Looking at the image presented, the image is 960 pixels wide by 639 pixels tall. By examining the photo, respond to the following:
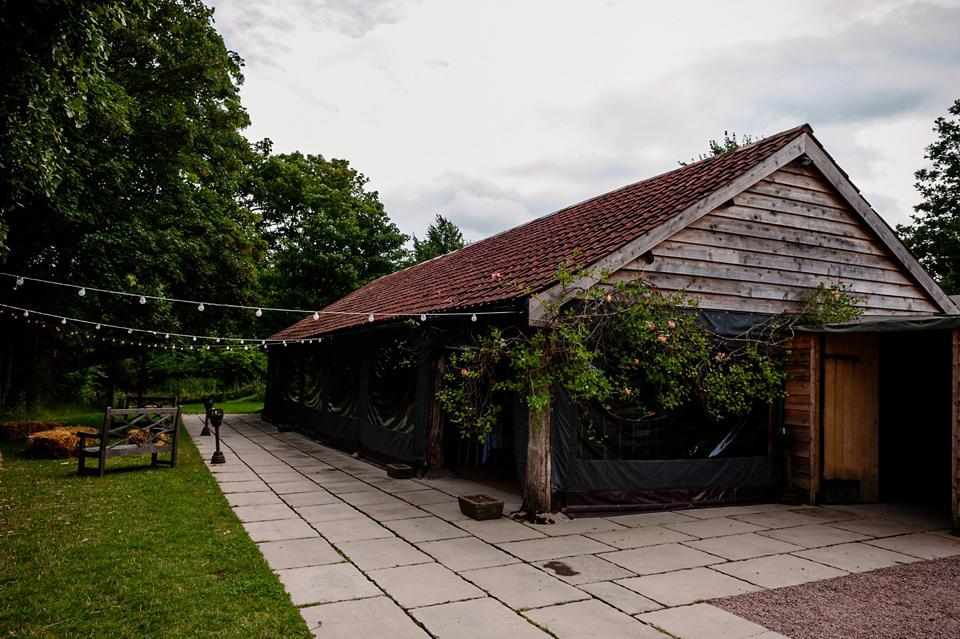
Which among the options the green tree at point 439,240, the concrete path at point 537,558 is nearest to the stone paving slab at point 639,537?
the concrete path at point 537,558

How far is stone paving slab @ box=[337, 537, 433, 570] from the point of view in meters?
4.87

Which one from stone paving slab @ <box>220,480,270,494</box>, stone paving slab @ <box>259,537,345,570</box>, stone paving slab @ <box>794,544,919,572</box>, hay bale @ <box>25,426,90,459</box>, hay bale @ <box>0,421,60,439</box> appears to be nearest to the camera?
stone paving slab @ <box>259,537,345,570</box>

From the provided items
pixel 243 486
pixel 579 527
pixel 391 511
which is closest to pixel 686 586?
pixel 579 527

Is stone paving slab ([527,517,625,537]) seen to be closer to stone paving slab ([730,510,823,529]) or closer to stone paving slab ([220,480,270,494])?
stone paving slab ([730,510,823,529])

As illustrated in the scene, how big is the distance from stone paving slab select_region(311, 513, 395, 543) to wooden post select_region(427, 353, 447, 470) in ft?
8.59

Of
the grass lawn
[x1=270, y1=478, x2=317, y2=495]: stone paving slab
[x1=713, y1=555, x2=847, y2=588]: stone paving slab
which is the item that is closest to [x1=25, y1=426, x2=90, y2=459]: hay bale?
the grass lawn

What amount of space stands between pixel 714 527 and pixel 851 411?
9.86 feet

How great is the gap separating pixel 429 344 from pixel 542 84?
5528 mm

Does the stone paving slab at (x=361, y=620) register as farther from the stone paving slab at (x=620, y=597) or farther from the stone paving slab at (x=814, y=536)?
the stone paving slab at (x=814, y=536)

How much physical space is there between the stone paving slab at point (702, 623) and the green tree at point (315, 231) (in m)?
21.9

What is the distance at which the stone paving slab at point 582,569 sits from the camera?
4.57 m

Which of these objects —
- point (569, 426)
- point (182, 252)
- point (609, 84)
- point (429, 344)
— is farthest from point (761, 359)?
point (182, 252)

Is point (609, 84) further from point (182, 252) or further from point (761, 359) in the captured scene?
point (182, 252)

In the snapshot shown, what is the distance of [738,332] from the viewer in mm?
7449
